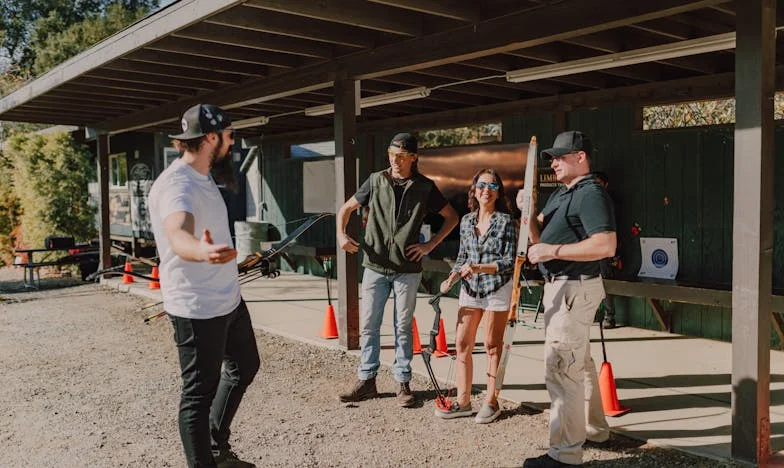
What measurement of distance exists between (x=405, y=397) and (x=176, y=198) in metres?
2.58

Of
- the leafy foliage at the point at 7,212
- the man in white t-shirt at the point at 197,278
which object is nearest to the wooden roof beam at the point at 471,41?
the man in white t-shirt at the point at 197,278

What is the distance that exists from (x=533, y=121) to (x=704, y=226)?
2.49 m

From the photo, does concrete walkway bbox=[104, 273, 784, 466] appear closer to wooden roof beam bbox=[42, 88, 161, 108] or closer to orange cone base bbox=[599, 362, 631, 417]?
orange cone base bbox=[599, 362, 631, 417]

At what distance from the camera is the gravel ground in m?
4.03

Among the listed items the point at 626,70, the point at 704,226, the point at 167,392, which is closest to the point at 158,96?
the point at 167,392

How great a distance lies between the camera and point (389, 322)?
813 centimetres

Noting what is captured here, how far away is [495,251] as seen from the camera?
4.39 meters

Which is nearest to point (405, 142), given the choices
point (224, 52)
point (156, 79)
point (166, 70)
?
point (224, 52)

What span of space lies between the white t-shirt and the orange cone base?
8.62 feet

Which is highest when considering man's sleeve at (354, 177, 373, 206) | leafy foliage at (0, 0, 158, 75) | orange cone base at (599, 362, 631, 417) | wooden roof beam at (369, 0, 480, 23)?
leafy foliage at (0, 0, 158, 75)

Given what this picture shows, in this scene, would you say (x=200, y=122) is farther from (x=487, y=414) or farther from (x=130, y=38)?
(x=130, y=38)

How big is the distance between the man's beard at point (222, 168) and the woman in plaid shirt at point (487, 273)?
5.10 feet

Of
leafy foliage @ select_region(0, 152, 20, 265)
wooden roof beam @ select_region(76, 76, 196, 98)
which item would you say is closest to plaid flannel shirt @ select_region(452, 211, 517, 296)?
wooden roof beam @ select_region(76, 76, 196, 98)

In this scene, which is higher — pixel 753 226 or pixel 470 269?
pixel 753 226
